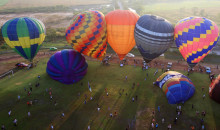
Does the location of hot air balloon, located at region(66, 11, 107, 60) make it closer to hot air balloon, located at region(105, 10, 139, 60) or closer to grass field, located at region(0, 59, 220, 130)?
hot air balloon, located at region(105, 10, 139, 60)

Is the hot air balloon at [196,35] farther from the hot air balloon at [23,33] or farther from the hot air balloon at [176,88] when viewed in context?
the hot air balloon at [23,33]

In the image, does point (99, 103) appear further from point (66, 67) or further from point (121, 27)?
point (121, 27)

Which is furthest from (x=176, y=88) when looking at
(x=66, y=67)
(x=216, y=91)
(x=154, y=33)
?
(x=66, y=67)

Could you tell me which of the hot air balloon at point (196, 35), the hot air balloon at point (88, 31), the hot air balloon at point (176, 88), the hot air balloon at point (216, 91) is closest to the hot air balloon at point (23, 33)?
the hot air balloon at point (88, 31)

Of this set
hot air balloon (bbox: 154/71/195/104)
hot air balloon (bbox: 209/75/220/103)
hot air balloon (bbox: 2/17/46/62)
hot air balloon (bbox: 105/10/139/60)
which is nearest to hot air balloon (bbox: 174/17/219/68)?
hot air balloon (bbox: 154/71/195/104)

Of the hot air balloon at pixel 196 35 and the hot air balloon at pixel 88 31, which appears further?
the hot air balloon at pixel 88 31

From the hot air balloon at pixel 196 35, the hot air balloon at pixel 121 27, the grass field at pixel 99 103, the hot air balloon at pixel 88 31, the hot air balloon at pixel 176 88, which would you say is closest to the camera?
the grass field at pixel 99 103
